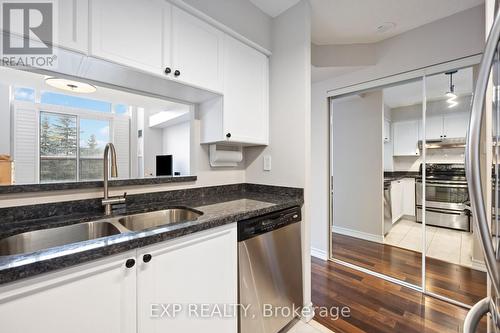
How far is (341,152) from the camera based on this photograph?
11.7ft

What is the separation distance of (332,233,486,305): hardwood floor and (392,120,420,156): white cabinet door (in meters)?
1.61

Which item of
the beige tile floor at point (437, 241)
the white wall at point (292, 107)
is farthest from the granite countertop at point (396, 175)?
the white wall at point (292, 107)

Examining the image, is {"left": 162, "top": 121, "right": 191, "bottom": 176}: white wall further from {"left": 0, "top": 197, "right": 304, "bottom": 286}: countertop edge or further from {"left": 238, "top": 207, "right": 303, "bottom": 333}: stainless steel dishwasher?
{"left": 0, "top": 197, "right": 304, "bottom": 286}: countertop edge

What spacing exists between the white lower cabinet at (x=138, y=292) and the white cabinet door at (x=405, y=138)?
11.8ft

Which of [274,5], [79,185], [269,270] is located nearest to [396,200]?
[269,270]

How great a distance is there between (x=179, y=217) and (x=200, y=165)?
541mm

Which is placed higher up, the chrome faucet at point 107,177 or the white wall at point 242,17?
the white wall at point 242,17

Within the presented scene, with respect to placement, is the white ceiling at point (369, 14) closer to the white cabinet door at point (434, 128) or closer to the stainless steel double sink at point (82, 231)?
the white cabinet door at point (434, 128)

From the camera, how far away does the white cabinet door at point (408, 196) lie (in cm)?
342

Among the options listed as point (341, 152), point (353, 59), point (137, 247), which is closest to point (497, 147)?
point (137, 247)

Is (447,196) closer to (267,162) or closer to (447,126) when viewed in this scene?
(447,126)

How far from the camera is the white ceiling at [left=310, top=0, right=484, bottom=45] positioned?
1811 mm

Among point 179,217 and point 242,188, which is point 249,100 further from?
point 179,217

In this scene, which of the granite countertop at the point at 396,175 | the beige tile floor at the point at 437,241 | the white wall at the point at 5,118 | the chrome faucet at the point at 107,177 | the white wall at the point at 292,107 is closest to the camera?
the chrome faucet at the point at 107,177
